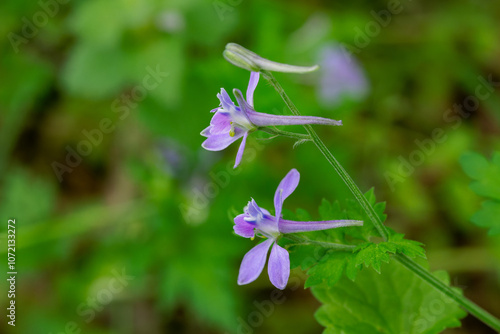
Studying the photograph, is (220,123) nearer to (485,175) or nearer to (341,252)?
(341,252)

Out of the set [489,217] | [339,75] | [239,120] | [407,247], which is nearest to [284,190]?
[239,120]

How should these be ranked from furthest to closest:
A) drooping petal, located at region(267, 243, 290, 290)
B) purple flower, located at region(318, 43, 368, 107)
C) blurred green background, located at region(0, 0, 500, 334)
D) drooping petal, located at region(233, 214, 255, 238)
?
1. purple flower, located at region(318, 43, 368, 107)
2. blurred green background, located at region(0, 0, 500, 334)
3. drooping petal, located at region(233, 214, 255, 238)
4. drooping petal, located at region(267, 243, 290, 290)

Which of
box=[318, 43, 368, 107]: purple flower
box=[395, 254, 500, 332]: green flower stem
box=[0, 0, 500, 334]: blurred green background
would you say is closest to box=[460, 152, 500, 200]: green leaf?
box=[395, 254, 500, 332]: green flower stem

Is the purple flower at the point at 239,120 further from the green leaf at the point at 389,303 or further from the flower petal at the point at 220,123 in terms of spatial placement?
the green leaf at the point at 389,303

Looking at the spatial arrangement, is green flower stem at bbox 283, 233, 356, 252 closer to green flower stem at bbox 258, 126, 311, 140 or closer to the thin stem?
the thin stem

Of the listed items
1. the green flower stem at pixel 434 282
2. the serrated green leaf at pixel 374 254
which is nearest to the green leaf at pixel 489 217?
the green flower stem at pixel 434 282

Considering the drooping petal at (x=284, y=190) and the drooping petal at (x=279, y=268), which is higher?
the drooping petal at (x=284, y=190)

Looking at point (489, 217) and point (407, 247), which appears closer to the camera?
point (407, 247)
